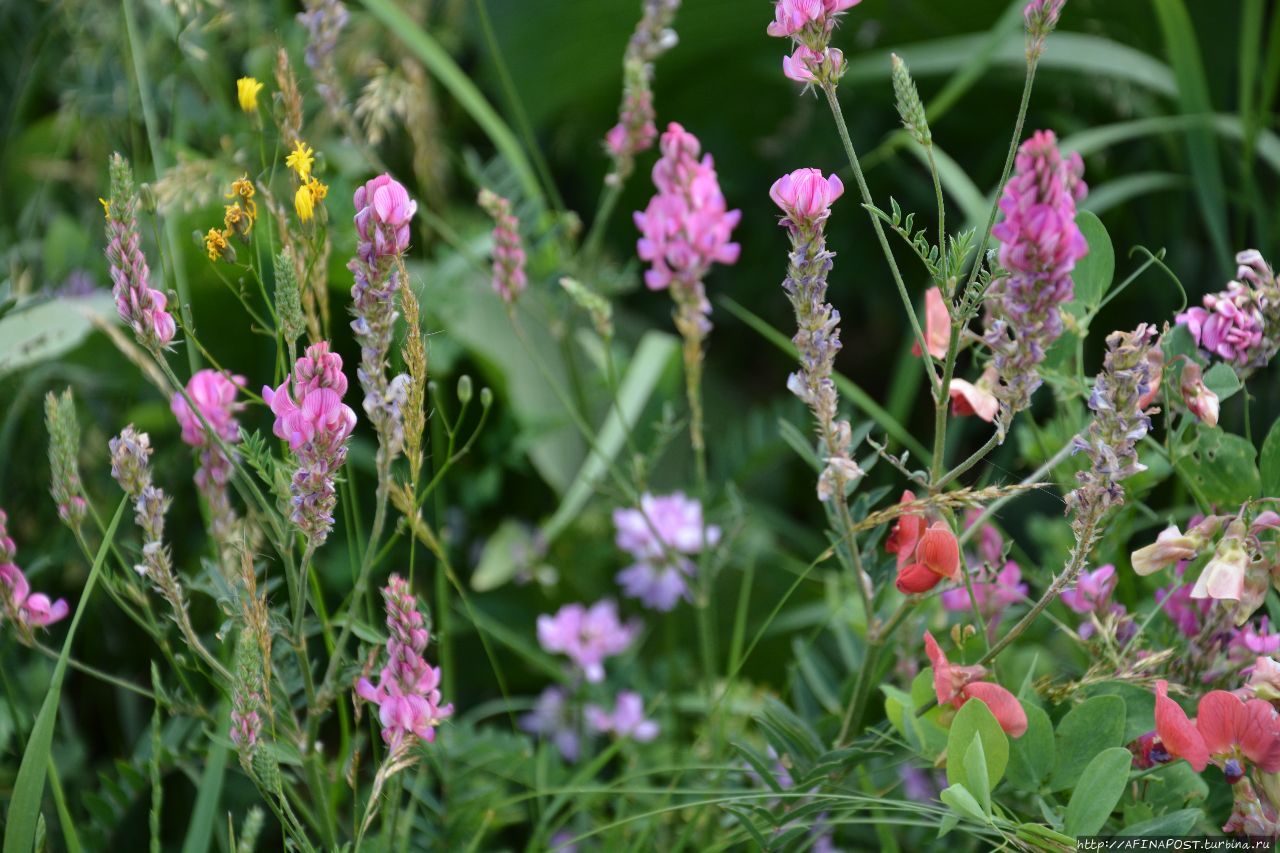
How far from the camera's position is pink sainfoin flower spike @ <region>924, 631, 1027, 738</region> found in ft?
2.25

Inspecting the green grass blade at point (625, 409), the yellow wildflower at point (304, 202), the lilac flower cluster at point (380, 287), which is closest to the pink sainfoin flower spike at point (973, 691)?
the lilac flower cluster at point (380, 287)

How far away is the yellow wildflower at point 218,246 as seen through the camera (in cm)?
67

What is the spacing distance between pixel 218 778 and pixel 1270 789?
0.68 metres

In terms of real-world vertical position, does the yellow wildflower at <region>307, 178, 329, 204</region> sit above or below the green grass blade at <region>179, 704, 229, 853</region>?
above

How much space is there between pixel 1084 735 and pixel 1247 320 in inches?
10.6

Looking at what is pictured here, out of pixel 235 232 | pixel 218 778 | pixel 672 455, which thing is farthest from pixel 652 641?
pixel 235 232

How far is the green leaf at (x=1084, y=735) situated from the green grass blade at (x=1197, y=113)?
77 cm

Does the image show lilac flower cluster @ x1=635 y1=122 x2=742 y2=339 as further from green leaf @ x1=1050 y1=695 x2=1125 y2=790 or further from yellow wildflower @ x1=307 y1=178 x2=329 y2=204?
green leaf @ x1=1050 y1=695 x2=1125 y2=790

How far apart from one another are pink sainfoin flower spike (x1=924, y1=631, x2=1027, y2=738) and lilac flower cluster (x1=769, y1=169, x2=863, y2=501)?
121mm

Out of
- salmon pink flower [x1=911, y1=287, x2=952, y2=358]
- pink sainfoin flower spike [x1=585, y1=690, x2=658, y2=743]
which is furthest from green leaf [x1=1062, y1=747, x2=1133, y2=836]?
pink sainfoin flower spike [x1=585, y1=690, x2=658, y2=743]

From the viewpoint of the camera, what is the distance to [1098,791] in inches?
25.5

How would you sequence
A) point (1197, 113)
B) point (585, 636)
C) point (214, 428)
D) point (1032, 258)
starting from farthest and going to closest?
point (1197, 113)
point (585, 636)
point (214, 428)
point (1032, 258)

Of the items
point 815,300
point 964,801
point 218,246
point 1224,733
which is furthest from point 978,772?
point 218,246

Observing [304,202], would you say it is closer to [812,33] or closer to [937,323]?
[812,33]
